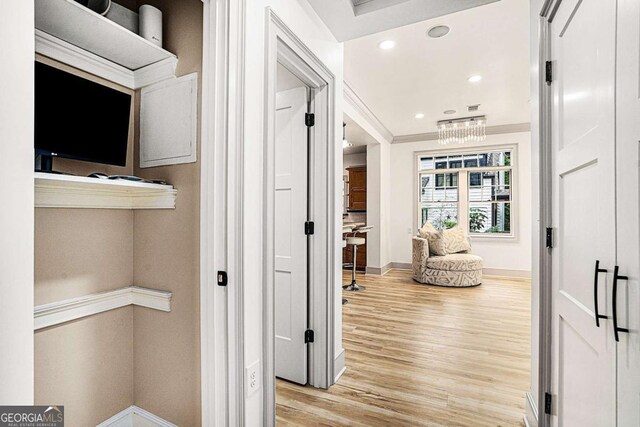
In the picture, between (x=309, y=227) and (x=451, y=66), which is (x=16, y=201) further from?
(x=451, y=66)

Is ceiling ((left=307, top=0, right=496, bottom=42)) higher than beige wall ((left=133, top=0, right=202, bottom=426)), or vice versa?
ceiling ((left=307, top=0, right=496, bottom=42))

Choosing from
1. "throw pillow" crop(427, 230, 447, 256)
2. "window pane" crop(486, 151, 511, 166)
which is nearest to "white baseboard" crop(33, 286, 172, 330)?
"throw pillow" crop(427, 230, 447, 256)

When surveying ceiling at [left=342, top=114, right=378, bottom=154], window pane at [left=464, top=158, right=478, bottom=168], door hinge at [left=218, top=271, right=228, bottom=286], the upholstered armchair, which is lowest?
the upholstered armchair

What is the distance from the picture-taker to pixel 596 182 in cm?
104

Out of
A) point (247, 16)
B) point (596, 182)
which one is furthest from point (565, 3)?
point (247, 16)

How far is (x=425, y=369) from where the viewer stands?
244 centimetres

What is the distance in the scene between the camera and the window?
20.0ft

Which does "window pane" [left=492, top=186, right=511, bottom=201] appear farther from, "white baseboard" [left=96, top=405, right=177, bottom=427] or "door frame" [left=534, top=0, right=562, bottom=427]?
"white baseboard" [left=96, top=405, right=177, bottom=427]

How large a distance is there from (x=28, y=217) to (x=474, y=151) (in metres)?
6.66

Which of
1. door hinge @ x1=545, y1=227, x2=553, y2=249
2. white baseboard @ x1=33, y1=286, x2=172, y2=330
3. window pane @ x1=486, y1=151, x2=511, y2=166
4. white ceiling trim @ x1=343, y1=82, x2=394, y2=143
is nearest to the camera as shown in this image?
white baseboard @ x1=33, y1=286, x2=172, y2=330

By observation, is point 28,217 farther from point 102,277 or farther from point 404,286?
point 404,286

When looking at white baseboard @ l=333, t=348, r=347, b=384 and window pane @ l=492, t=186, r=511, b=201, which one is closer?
white baseboard @ l=333, t=348, r=347, b=384

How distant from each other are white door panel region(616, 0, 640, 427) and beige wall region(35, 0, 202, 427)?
1523 millimetres

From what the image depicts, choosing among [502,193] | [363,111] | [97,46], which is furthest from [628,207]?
[502,193]
